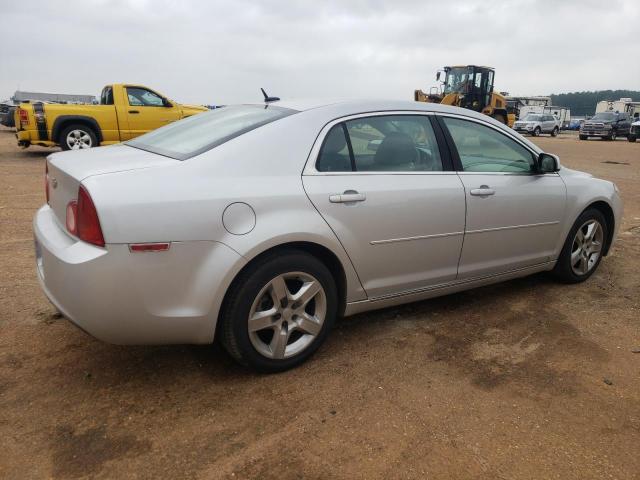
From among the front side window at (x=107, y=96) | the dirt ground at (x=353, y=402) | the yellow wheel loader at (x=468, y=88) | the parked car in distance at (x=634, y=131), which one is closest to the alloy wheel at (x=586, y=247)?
the dirt ground at (x=353, y=402)

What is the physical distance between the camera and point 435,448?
2.32 metres

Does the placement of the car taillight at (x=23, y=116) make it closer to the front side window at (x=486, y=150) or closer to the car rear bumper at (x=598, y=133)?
the front side window at (x=486, y=150)

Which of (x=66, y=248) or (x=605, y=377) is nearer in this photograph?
(x=66, y=248)

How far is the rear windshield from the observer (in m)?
2.84

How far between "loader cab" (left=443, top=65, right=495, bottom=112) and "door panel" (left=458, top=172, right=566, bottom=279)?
1997 centimetres

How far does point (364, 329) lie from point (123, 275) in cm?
175

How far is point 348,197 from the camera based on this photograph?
2.92 meters

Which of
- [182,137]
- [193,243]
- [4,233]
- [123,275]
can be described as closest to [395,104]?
[182,137]

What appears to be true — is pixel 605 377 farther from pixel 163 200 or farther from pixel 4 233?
pixel 4 233

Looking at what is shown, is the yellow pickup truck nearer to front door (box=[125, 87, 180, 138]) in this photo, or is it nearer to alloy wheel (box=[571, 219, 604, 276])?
front door (box=[125, 87, 180, 138])

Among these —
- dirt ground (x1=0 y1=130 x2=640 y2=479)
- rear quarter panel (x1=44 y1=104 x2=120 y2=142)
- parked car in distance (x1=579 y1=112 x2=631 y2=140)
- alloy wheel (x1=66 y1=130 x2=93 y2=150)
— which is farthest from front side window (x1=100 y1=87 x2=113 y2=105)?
parked car in distance (x1=579 y1=112 x2=631 y2=140)

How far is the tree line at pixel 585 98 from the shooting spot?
93250 mm

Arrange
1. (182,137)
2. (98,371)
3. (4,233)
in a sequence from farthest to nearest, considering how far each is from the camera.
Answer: (4,233) → (182,137) → (98,371)

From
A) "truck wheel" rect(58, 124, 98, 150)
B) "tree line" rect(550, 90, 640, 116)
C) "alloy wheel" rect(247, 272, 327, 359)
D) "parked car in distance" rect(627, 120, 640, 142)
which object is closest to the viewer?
"alloy wheel" rect(247, 272, 327, 359)
